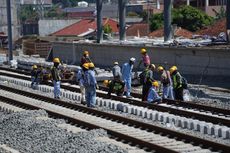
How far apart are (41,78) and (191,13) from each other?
134 ft

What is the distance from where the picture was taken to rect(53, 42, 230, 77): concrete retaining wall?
89.8ft

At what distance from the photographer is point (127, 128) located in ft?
49.9

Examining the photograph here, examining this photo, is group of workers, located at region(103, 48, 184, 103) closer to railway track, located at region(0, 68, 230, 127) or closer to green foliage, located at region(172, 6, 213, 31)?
railway track, located at region(0, 68, 230, 127)

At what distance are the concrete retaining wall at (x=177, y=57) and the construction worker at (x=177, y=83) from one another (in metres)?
7.23

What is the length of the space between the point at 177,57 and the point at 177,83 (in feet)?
36.6

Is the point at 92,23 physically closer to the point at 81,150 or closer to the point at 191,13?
the point at 191,13

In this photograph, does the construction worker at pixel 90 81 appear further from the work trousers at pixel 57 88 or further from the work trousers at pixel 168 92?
the work trousers at pixel 168 92

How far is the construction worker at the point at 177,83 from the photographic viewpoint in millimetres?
19519

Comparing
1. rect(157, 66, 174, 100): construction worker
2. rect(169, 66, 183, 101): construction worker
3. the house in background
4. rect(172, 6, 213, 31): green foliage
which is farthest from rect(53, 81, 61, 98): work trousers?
the house in background

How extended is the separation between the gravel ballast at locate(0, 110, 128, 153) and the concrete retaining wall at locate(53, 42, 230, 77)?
42.4 feet

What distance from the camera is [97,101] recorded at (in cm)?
2077

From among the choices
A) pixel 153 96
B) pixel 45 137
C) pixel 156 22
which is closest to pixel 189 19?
pixel 156 22

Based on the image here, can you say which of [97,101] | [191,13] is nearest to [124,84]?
[97,101]

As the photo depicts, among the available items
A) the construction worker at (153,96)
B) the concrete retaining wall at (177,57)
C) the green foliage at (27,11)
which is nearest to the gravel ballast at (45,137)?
the construction worker at (153,96)
